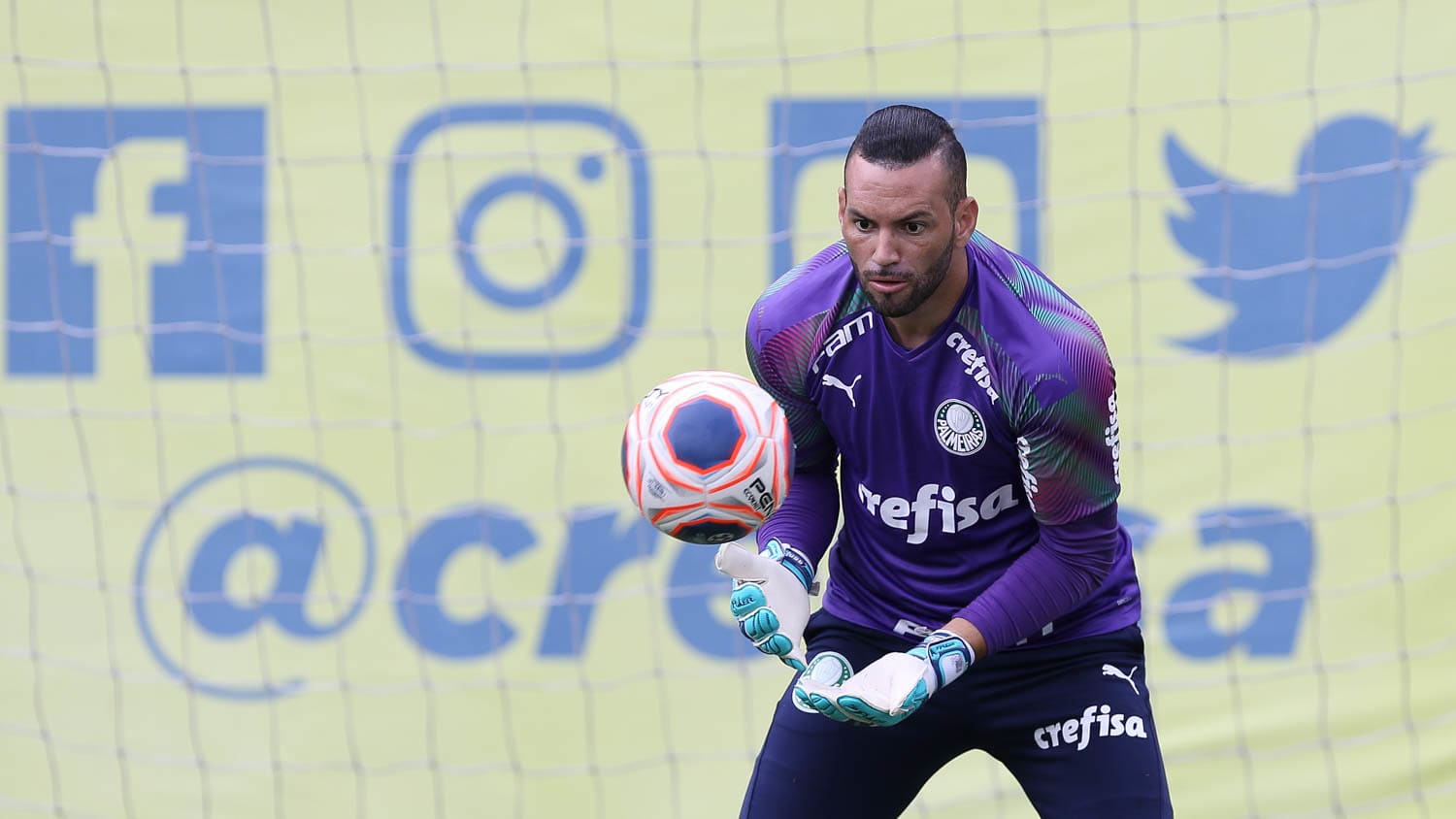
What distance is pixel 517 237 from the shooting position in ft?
16.1

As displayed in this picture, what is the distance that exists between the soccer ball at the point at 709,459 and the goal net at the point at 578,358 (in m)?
1.99

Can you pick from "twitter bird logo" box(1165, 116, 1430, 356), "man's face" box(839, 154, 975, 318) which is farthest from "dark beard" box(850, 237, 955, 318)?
"twitter bird logo" box(1165, 116, 1430, 356)

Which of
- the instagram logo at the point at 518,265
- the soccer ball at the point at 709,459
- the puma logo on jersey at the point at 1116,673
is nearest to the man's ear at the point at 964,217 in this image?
the soccer ball at the point at 709,459

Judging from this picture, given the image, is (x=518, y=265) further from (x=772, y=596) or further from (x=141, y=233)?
(x=772, y=596)

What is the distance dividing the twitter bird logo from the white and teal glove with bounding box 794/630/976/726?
7.35 feet

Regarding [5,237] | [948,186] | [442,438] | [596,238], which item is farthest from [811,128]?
[5,237]

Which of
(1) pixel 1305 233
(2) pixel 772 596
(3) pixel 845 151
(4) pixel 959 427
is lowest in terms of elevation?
(2) pixel 772 596

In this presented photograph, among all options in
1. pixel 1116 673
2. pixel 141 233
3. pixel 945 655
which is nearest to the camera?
pixel 945 655

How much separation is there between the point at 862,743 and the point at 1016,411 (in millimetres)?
728

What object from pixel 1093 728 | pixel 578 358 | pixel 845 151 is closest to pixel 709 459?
pixel 1093 728

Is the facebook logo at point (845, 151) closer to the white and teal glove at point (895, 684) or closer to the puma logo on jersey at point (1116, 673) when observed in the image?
the puma logo on jersey at point (1116, 673)

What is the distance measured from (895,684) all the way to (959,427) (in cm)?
47

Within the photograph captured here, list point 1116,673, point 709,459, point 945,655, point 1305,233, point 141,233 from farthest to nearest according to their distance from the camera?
point 141,233, point 1305,233, point 1116,673, point 945,655, point 709,459

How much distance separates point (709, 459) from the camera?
278 centimetres
